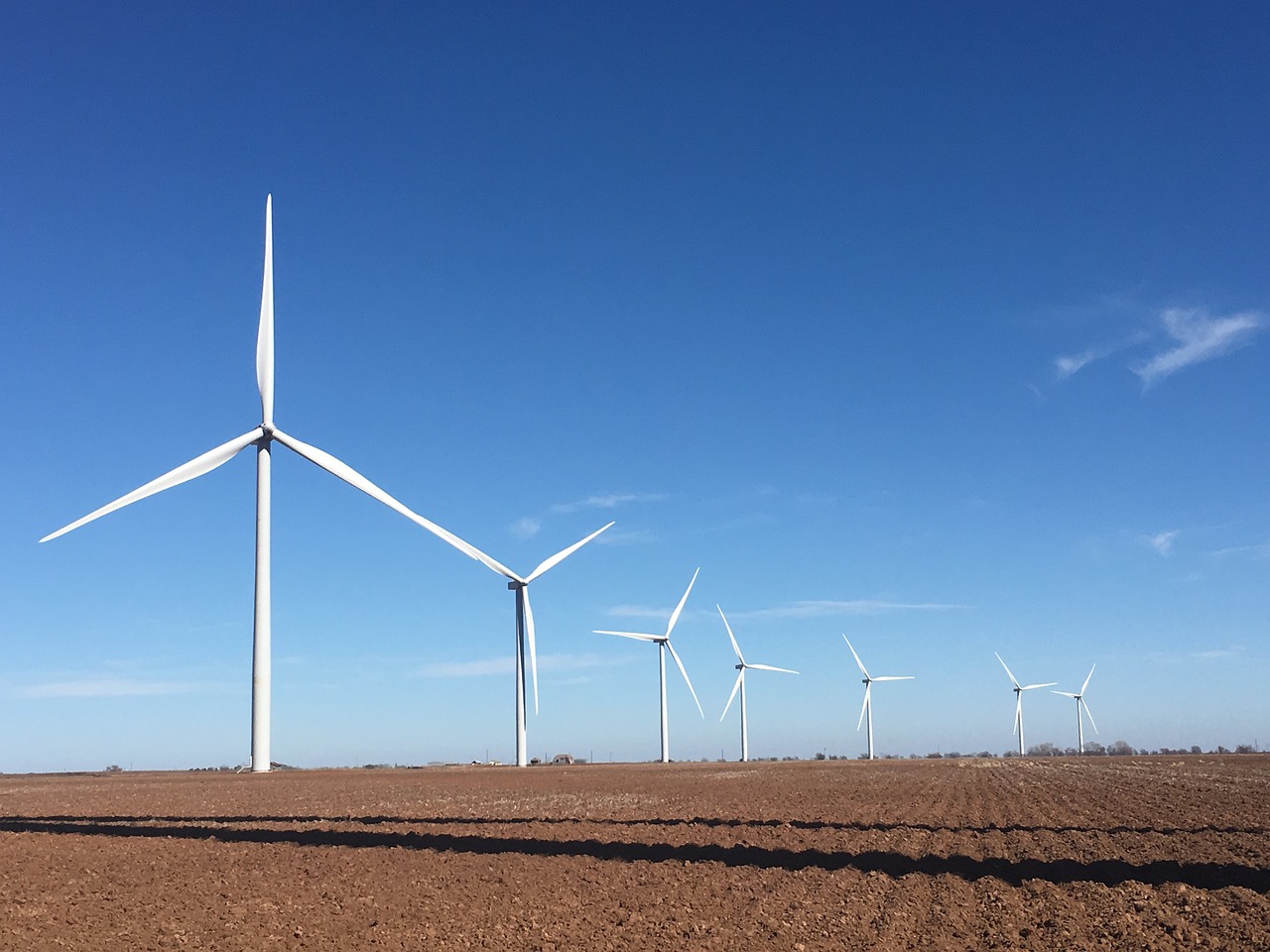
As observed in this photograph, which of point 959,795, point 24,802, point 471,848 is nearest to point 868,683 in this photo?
point 959,795

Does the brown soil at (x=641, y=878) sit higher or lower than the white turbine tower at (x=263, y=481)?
lower

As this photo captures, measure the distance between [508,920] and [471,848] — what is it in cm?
904

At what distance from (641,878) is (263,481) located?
1364 inches

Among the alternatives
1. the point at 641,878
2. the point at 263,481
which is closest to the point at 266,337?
the point at 263,481

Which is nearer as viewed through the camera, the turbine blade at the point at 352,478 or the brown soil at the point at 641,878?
the brown soil at the point at 641,878

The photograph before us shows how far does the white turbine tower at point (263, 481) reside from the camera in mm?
46906

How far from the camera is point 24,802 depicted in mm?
47188

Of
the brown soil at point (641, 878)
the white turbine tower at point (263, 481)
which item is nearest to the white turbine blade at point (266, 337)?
the white turbine tower at point (263, 481)

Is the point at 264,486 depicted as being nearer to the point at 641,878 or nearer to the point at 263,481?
the point at 263,481

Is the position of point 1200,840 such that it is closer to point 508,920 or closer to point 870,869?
point 870,869

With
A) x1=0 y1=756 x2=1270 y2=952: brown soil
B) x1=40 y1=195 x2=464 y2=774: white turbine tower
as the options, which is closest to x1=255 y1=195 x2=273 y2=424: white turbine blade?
x1=40 y1=195 x2=464 y2=774: white turbine tower

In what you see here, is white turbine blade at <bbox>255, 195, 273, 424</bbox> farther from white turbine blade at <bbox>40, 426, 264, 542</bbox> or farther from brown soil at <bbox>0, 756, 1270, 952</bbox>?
brown soil at <bbox>0, 756, 1270, 952</bbox>

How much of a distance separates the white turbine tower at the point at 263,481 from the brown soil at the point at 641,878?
954 cm

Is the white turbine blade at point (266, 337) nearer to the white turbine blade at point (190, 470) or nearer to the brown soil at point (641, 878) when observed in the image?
the white turbine blade at point (190, 470)
